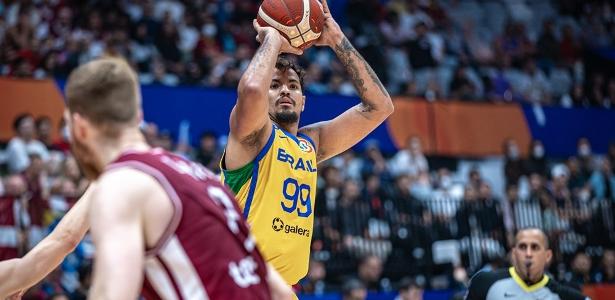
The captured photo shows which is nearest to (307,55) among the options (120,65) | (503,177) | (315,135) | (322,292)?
(503,177)

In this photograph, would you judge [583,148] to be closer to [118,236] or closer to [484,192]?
Result: [484,192]

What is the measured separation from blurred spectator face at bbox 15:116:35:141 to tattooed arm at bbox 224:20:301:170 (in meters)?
7.86

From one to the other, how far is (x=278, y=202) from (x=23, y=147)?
813 cm

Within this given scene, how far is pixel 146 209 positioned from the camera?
334 cm

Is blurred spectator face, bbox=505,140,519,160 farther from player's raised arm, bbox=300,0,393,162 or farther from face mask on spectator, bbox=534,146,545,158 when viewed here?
player's raised arm, bbox=300,0,393,162

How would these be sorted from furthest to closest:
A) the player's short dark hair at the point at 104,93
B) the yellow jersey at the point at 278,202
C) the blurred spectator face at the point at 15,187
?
1. the blurred spectator face at the point at 15,187
2. the yellow jersey at the point at 278,202
3. the player's short dark hair at the point at 104,93

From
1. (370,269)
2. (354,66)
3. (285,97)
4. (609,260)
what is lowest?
(609,260)

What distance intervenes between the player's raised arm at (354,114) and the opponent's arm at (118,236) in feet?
12.7

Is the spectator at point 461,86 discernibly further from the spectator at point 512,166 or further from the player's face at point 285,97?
the player's face at point 285,97

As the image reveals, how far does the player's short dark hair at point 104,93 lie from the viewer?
3387 mm

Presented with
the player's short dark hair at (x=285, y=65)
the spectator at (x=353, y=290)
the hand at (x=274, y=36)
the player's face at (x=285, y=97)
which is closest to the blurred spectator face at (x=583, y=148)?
the spectator at (x=353, y=290)

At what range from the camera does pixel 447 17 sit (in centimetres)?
2341

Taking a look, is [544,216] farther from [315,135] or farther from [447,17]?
[315,135]

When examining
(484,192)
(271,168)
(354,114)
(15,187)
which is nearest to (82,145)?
(271,168)
